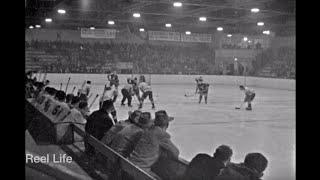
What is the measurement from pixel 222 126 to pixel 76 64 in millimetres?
2062

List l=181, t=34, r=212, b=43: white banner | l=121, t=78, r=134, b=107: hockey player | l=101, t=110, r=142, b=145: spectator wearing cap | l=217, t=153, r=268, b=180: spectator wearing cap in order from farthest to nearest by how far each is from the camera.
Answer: l=121, t=78, r=134, b=107: hockey player → l=181, t=34, r=212, b=43: white banner → l=101, t=110, r=142, b=145: spectator wearing cap → l=217, t=153, r=268, b=180: spectator wearing cap

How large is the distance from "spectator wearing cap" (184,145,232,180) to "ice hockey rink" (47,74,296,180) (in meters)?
1.06

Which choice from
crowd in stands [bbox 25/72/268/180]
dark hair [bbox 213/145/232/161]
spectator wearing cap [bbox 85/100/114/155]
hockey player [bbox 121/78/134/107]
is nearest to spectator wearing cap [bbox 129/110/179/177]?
crowd in stands [bbox 25/72/268/180]

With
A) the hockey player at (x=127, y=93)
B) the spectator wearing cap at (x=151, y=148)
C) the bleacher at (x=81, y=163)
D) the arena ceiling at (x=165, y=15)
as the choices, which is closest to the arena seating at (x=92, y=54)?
the arena ceiling at (x=165, y=15)

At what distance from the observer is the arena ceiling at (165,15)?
3390mm

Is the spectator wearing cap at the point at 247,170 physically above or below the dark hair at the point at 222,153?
below

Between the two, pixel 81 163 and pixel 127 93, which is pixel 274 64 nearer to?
pixel 127 93

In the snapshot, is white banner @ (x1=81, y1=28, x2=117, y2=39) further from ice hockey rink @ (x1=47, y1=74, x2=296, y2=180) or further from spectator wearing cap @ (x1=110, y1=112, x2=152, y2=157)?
spectator wearing cap @ (x1=110, y1=112, x2=152, y2=157)

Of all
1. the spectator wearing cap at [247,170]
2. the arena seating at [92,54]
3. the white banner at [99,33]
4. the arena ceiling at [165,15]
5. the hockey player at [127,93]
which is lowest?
the spectator wearing cap at [247,170]

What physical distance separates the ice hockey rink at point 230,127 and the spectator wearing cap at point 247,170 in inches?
38.1

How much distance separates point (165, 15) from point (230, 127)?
1.75m

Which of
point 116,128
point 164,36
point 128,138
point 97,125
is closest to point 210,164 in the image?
point 128,138

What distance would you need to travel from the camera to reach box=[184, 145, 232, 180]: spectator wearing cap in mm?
2178

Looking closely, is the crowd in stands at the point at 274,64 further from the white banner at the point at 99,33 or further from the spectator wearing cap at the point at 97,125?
the spectator wearing cap at the point at 97,125
